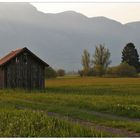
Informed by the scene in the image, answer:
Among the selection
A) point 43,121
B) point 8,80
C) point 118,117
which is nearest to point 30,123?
point 43,121

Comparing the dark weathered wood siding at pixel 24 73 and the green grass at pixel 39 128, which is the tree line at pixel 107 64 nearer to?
the dark weathered wood siding at pixel 24 73

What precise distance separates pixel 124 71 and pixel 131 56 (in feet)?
39.9

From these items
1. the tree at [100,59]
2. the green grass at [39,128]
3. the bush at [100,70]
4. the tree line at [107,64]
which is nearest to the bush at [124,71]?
the tree line at [107,64]

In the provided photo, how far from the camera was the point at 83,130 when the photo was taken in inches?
596

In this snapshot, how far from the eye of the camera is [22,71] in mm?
56719

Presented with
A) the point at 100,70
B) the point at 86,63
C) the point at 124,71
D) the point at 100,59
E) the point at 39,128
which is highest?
the point at 100,59

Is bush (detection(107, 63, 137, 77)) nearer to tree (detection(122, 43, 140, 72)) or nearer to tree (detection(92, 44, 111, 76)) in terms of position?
tree (detection(92, 44, 111, 76))

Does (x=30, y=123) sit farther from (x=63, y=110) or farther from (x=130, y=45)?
(x=130, y=45)

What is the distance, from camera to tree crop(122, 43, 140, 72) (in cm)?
12689

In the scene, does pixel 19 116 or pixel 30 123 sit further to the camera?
pixel 19 116

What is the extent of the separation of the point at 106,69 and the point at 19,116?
110 metres

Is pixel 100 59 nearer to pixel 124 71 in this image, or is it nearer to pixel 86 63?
pixel 86 63

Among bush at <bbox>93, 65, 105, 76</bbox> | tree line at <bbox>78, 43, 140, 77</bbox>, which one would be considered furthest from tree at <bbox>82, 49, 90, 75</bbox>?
bush at <bbox>93, 65, 105, 76</bbox>

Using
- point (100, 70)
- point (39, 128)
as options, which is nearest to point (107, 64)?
point (100, 70)
